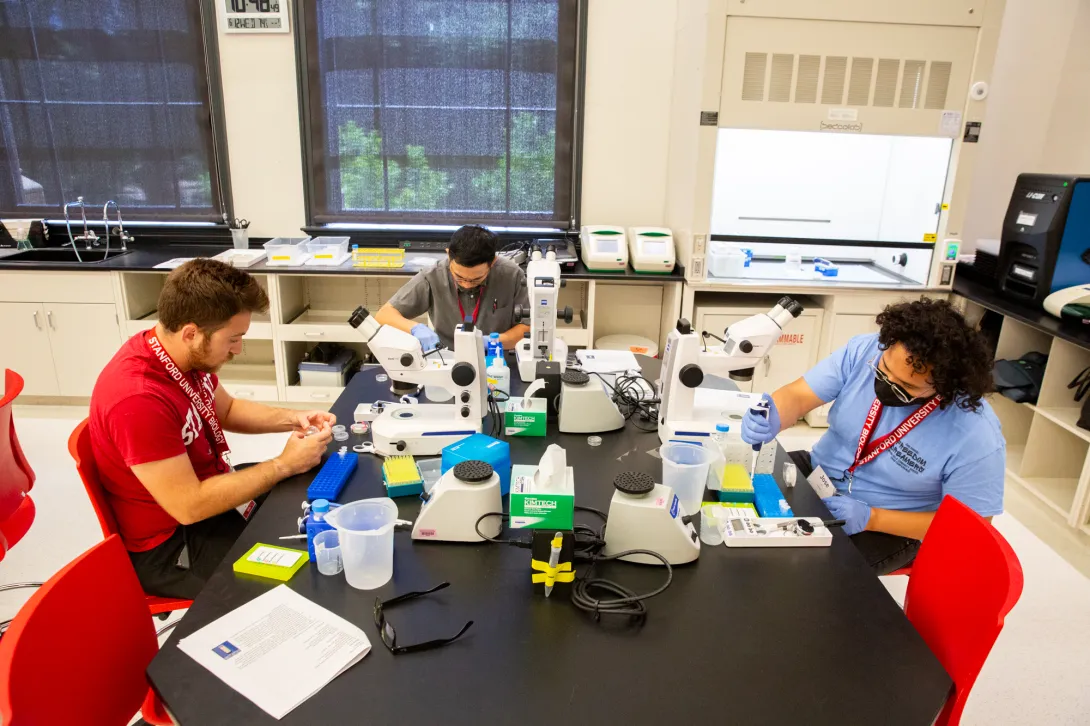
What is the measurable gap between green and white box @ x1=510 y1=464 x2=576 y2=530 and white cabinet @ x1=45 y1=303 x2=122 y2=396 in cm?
319

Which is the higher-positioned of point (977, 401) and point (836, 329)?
point (977, 401)

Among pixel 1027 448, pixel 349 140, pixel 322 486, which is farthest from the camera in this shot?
pixel 349 140

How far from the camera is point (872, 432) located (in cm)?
188

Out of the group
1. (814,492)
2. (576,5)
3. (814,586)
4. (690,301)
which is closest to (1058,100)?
(690,301)

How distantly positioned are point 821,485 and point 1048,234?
2153 millimetres

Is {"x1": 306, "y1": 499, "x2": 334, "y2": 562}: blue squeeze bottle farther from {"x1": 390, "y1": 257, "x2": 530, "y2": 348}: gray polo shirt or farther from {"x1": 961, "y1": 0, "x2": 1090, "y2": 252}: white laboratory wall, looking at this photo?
{"x1": 961, "y1": 0, "x2": 1090, "y2": 252}: white laboratory wall

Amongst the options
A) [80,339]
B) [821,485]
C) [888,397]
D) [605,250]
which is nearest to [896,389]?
[888,397]

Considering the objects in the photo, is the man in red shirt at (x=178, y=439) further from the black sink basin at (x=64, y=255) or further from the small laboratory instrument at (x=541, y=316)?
the black sink basin at (x=64, y=255)

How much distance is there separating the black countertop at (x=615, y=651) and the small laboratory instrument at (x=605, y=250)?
2391mm

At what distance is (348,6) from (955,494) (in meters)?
3.66

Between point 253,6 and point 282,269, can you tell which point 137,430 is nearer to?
point 282,269

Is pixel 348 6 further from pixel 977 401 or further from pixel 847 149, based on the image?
pixel 977 401

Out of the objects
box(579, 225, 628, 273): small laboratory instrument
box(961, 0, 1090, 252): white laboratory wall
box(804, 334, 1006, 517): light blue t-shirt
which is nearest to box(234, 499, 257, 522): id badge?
box(804, 334, 1006, 517): light blue t-shirt

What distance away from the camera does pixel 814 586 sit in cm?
138
